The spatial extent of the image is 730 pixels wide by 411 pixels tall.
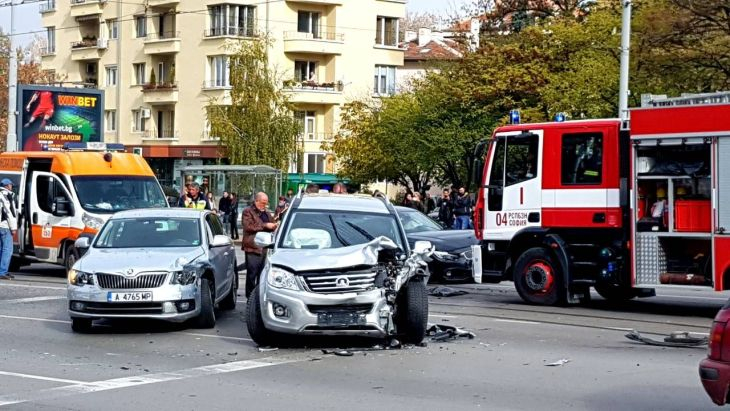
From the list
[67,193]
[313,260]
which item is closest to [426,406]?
[313,260]

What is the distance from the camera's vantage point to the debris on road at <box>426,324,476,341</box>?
14.4m

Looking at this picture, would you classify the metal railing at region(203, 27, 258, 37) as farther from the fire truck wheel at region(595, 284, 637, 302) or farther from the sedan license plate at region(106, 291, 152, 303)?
the sedan license plate at region(106, 291, 152, 303)

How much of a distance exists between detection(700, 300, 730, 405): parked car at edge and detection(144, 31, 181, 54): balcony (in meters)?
58.8

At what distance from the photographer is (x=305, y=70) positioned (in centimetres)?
6462

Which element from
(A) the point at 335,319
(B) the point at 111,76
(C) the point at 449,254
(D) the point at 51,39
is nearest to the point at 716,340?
(A) the point at 335,319

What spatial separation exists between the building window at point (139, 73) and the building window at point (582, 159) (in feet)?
174

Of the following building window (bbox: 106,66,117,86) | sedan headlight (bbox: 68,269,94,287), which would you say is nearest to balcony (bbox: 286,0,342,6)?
building window (bbox: 106,66,117,86)

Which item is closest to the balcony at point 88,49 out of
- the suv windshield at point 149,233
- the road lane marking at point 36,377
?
the suv windshield at point 149,233

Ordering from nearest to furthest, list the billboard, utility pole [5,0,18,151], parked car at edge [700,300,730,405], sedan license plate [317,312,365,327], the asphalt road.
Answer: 1. parked car at edge [700,300,730,405]
2. the asphalt road
3. sedan license plate [317,312,365,327]
4. the billboard
5. utility pole [5,0,18,151]

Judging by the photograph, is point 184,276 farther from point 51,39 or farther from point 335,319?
point 51,39

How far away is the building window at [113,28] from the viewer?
69.3m

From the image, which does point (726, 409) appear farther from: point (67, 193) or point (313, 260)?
point (67, 193)

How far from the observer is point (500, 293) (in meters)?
21.2

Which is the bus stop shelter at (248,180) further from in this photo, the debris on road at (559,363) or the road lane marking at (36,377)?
the road lane marking at (36,377)
